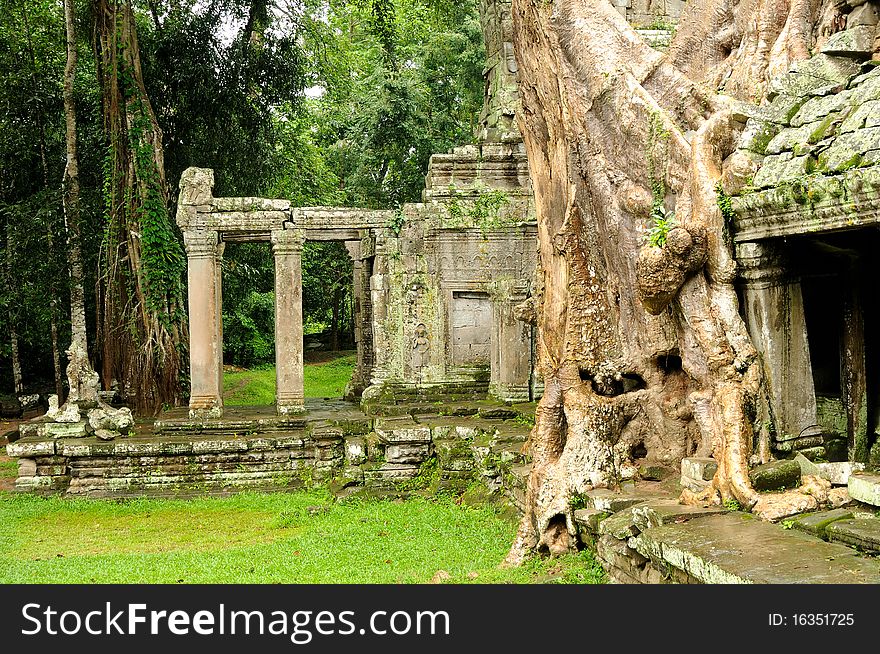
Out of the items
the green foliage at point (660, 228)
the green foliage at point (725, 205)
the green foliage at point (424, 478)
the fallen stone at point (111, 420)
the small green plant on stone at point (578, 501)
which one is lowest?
the green foliage at point (424, 478)

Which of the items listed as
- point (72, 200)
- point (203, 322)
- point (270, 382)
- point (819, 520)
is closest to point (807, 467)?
point (819, 520)

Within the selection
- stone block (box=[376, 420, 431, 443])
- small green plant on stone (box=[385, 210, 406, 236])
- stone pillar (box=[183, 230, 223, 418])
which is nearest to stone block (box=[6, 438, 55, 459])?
stone pillar (box=[183, 230, 223, 418])

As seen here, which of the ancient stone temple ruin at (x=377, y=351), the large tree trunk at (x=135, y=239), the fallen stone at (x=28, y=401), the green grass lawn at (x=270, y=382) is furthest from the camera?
the green grass lawn at (x=270, y=382)

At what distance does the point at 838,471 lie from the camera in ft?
18.9

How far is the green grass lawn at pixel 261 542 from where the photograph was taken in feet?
23.4

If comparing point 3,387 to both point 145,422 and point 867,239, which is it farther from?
point 867,239

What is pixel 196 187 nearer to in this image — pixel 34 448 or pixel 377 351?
pixel 377 351

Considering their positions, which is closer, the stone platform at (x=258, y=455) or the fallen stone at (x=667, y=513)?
the fallen stone at (x=667, y=513)

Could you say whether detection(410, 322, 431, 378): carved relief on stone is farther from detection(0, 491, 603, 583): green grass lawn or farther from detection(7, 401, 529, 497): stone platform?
detection(0, 491, 603, 583): green grass lawn

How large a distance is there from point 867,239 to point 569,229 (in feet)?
7.49

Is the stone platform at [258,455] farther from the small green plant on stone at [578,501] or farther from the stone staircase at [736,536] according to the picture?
the stone staircase at [736,536]

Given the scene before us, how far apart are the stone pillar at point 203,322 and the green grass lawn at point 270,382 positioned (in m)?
5.01

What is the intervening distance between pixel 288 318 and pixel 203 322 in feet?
3.66

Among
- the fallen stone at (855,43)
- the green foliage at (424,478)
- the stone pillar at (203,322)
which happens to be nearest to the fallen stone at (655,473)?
the fallen stone at (855,43)
